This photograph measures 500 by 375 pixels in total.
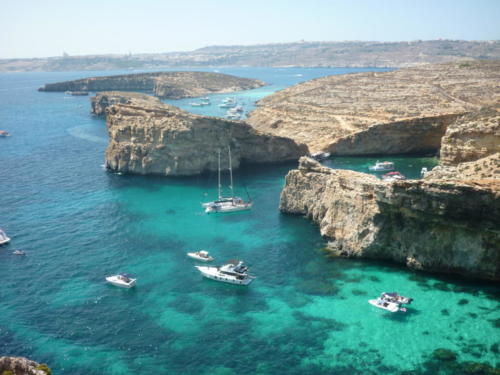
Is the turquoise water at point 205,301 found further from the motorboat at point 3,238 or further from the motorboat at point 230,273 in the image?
the motorboat at point 3,238

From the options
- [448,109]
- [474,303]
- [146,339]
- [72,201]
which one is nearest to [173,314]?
[146,339]

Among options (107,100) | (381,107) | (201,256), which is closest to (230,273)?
(201,256)

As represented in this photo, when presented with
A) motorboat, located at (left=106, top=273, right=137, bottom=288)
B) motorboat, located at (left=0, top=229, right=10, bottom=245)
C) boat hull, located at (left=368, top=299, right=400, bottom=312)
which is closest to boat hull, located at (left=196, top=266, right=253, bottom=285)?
motorboat, located at (left=106, top=273, right=137, bottom=288)

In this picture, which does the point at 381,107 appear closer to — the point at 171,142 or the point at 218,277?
the point at 171,142

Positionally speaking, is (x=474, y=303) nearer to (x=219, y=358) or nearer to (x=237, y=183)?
(x=219, y=358)

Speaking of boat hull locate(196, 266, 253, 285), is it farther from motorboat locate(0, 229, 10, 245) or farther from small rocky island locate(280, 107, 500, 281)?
motorboat locate(0, 229, 10, 245)

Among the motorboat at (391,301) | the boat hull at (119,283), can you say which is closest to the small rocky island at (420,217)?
the motorboat at (391,301)
